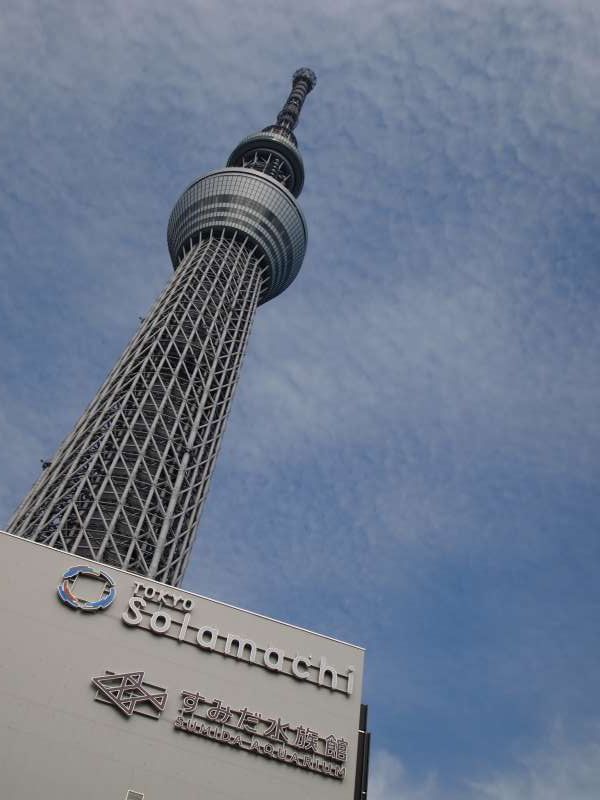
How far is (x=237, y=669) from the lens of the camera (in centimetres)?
3541

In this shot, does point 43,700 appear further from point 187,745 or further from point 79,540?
point 79,540

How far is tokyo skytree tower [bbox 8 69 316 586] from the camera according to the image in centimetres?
5838

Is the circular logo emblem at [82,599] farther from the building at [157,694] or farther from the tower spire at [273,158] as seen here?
the tower spire at [273,158]

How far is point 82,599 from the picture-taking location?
3447 centimetres

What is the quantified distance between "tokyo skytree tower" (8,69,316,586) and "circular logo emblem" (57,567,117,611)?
1977cm

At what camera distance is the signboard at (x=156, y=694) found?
30156mm

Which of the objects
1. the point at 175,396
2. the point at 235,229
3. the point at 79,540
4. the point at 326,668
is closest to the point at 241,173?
the point at 235,229

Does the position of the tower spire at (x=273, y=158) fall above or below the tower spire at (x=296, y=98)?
below

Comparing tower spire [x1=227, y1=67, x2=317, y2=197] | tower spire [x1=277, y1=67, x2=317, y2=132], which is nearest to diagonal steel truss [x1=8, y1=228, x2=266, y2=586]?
tower spire [x1=227, y1=67, x2=317, y2=197]

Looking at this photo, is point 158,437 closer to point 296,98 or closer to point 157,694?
point 157,694

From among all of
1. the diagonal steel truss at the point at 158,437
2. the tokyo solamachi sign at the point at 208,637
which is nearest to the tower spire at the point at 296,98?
the diagonal steel truss at the point at 158,437

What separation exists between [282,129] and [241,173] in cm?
2079

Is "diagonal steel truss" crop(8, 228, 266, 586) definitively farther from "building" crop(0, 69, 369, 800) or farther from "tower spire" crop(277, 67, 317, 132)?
"tower spire" crop(277, 67, 317, 132)

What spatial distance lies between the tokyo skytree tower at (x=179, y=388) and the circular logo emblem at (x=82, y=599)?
19.8 m
